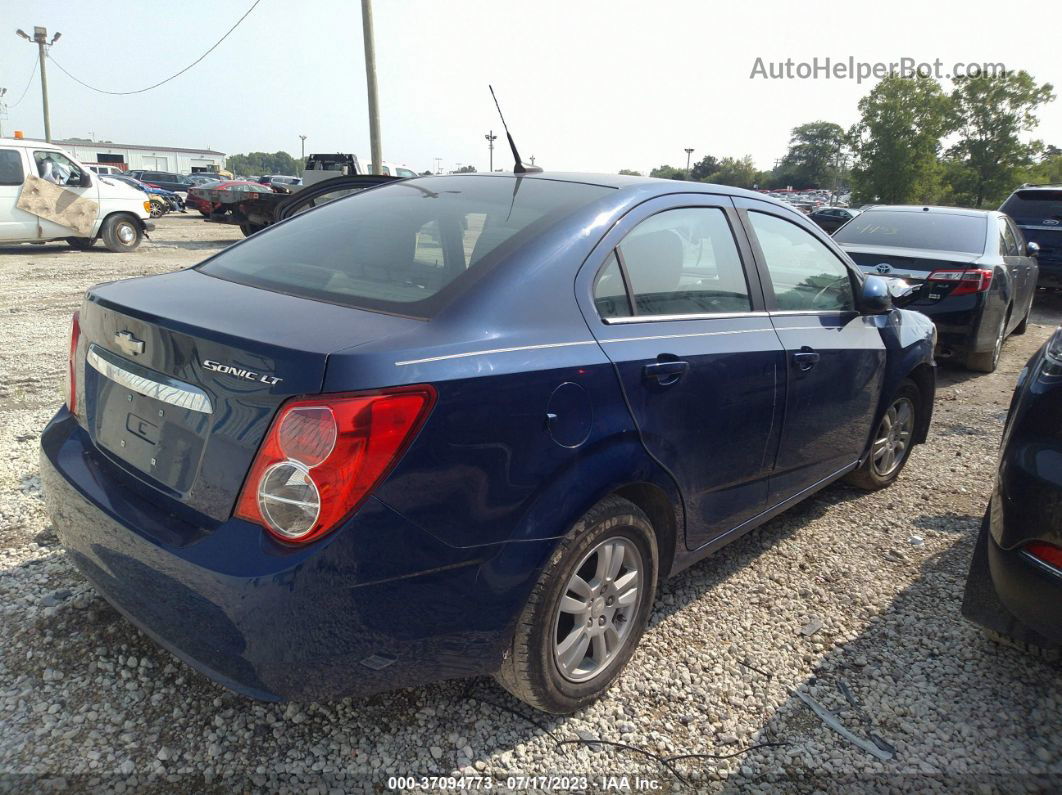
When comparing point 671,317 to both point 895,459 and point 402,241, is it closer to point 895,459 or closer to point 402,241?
point 402,241

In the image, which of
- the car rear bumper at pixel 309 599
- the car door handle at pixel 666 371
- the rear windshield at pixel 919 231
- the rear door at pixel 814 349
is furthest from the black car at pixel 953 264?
the car rear bumper at pixel 309 599

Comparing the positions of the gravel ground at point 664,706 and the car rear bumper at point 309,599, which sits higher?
the car rear bumper at point 309,599

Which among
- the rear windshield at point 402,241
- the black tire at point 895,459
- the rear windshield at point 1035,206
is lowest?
the black tire at point 895,459

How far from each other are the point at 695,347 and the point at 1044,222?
10904 millimetres

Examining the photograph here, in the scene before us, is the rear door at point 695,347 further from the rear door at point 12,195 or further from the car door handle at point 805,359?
the rear door at point 12,195

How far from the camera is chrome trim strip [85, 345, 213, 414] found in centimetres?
185

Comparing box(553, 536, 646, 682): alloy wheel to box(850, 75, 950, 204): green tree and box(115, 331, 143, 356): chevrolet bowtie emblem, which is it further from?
box(850, 75, 950, 204): green tree

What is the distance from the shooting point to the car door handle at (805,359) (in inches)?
116

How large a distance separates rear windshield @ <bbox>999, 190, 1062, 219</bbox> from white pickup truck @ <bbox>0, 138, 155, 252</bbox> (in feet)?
48.7

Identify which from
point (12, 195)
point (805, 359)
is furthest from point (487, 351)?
point (12, 195)

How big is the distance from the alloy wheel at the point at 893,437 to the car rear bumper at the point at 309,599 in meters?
2.81

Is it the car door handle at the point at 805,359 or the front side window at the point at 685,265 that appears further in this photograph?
the car door handle at the point at 805,359

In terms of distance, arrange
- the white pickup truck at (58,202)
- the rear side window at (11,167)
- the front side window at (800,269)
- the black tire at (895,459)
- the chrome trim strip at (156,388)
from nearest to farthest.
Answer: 1. the chrome trim strip at (156,388)
2. the front side window at (800,269)
3. the black tire at (895,459)
4. the rear side window at (11,167)
5. the white pickup truck at (58,202)

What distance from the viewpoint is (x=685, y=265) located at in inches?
105
